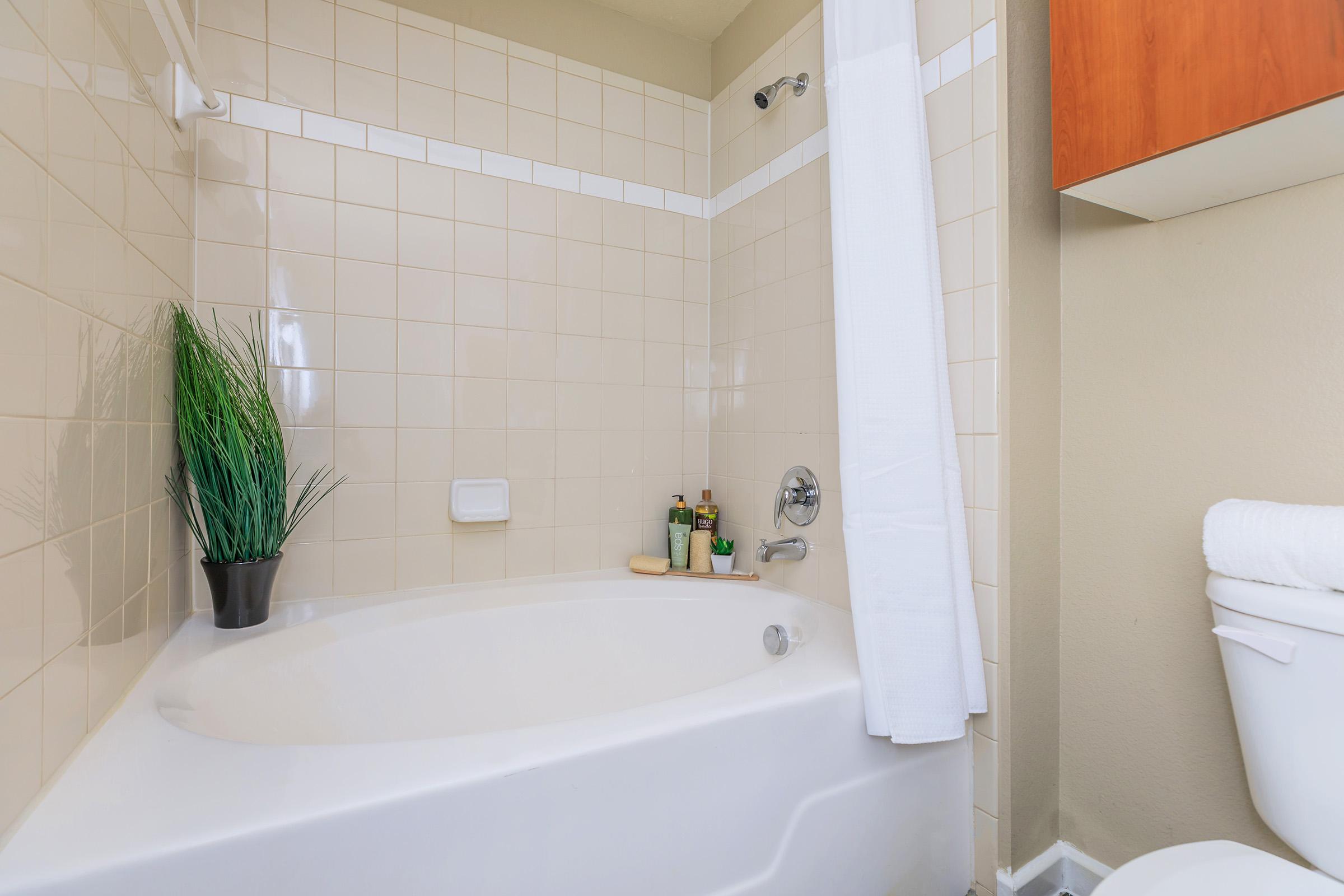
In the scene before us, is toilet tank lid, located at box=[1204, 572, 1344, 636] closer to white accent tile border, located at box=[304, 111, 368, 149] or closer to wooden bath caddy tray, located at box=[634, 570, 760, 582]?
wooden bath caddy tray, located at box=[634, 570, 760, 582]

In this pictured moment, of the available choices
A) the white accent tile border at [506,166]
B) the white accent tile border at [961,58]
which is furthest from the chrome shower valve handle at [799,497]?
the white accent tile border at [506,166]

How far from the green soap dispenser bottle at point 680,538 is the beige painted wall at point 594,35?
143cm

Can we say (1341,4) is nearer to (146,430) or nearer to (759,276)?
(759,276)

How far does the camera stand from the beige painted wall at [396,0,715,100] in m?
1.79

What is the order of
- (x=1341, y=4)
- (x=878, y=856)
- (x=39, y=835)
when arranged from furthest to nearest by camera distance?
1. (x=878, y=856)
2. (x=1341, y=4)
3. (x=39, y=835)

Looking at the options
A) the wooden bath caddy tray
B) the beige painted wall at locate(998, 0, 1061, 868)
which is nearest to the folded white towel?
the beige painted wall at locate(998, 0, 1061, 868)

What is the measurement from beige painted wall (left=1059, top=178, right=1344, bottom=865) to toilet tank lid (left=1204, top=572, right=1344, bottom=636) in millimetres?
210

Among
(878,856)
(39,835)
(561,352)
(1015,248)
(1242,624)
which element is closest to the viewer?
(39,835)

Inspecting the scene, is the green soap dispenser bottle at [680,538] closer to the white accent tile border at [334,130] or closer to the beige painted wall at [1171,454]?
the beige painted wall at [1171,454]

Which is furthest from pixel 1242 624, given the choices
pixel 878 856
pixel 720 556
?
pixel 720 556

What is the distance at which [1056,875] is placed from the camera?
1285 mm

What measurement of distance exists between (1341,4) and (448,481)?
186cm

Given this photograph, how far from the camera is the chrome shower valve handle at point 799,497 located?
1686 millimetres

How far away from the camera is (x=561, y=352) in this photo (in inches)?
75.2
